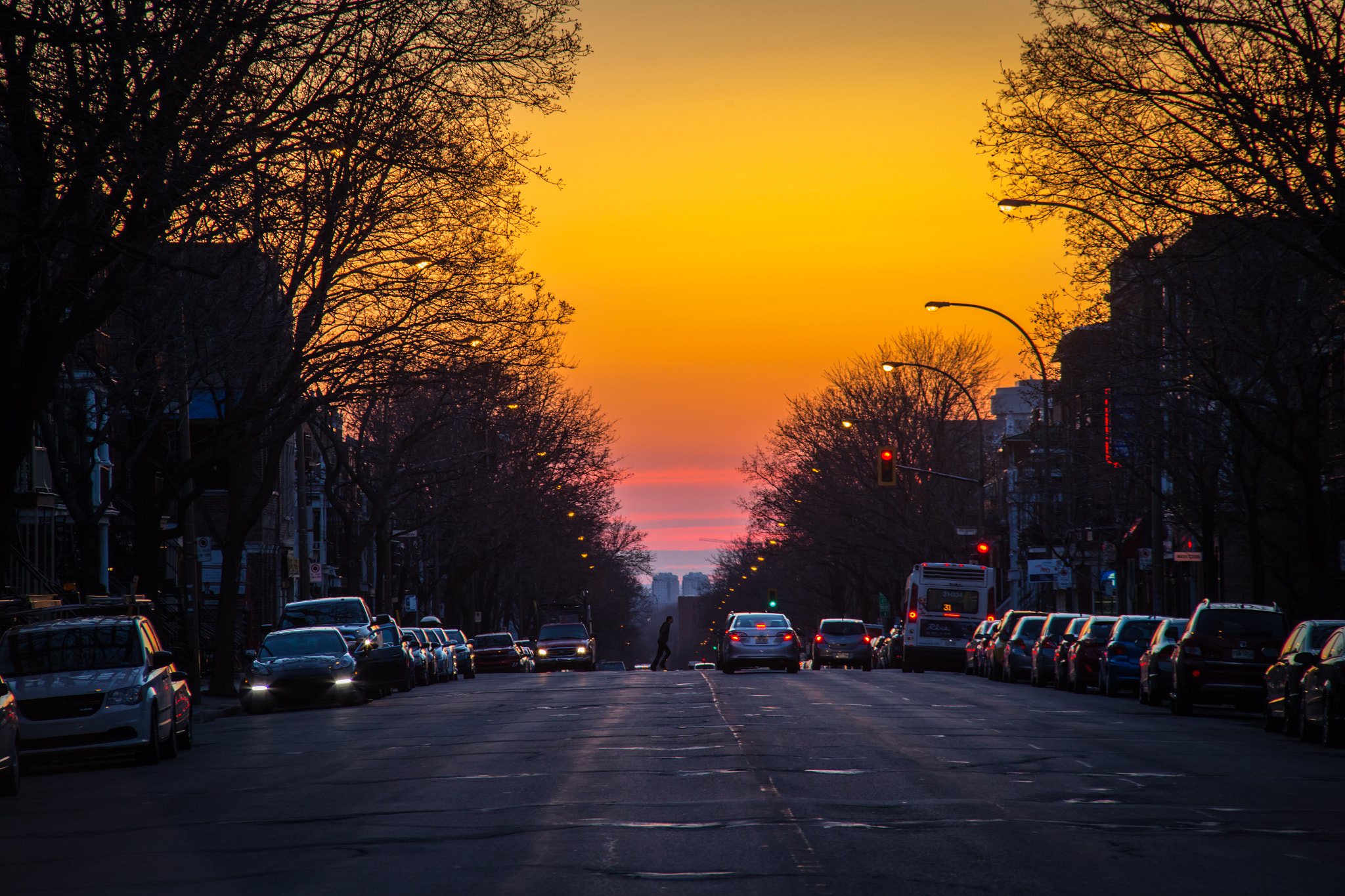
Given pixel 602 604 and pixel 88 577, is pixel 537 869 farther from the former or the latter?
pixel 602 604

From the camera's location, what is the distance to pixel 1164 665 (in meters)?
27.5

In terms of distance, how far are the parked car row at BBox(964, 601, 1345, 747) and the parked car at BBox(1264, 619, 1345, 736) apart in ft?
0.06

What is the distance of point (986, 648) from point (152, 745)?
28896 mm

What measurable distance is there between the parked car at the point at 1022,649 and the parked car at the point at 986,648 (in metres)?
2.25

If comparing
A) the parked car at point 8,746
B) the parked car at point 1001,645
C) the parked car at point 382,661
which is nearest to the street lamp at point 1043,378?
the parked car at point 1001,645

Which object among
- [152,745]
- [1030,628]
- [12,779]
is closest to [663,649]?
[1030,628]

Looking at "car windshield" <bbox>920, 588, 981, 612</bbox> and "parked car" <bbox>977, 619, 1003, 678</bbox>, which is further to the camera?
"car windshield" <bbox>920, 588, 981, 612</bbox>

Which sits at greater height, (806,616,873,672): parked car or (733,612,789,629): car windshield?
(733,612,789,629): car windshield

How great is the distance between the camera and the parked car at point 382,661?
3195cm

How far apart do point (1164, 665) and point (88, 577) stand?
1802 centimetres

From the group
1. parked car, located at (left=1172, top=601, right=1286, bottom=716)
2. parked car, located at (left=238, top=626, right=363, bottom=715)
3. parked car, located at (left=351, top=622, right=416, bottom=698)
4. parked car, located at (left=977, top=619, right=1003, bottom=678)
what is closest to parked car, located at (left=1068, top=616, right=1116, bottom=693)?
parked car, located at (left=1172, top=601, right=1286, bottom=716)

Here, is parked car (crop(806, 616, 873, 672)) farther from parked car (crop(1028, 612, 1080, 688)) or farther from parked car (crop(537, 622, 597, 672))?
parked car (crop(1028, 612, 1080, 688))

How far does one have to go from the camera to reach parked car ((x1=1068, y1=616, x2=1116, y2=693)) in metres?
32.8

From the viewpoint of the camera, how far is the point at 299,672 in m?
29.0
